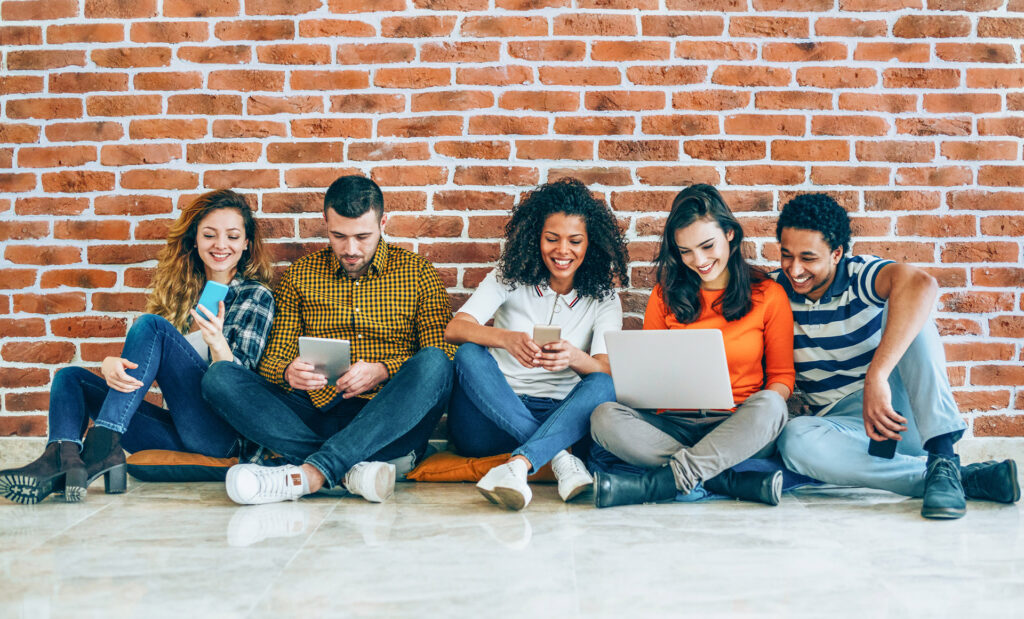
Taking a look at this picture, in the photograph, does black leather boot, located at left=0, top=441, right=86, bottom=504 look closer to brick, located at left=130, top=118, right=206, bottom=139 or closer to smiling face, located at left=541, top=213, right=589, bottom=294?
brick, located at left=130, top=118, right=206, bottom=139

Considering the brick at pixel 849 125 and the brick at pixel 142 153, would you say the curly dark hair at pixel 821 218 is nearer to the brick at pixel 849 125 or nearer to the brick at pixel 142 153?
the brick at pixel 849 125

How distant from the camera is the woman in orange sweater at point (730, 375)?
6.72 ft

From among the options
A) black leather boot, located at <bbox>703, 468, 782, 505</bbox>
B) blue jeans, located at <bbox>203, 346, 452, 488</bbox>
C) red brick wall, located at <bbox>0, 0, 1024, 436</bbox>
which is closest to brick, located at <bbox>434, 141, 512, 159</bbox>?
red brick wall, located at <bbox>0, 0, 1024, 436</bbox>

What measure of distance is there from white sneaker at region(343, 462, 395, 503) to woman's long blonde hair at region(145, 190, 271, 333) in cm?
85

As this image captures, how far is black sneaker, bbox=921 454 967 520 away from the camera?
189 cm

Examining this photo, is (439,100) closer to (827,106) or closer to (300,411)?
(300,411)

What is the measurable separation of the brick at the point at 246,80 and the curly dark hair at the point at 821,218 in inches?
71.2

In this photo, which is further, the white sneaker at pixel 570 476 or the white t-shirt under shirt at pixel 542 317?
the white t-shirt under shirt at pixel 542 317

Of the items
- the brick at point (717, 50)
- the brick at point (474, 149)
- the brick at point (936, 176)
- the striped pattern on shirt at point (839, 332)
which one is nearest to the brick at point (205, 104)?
the brick at point (474, 149)

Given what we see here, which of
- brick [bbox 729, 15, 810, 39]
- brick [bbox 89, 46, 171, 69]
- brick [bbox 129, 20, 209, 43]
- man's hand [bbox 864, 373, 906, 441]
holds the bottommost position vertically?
man's hand [bbox 864, 373, 906, 441]

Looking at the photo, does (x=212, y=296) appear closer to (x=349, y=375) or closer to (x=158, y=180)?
(x=349, y=375)

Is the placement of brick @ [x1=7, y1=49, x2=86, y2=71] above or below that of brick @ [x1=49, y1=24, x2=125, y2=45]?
below

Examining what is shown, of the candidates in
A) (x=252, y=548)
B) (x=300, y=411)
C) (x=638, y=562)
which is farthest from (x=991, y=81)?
(x=252, y=548)

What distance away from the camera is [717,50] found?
2.71 meters
